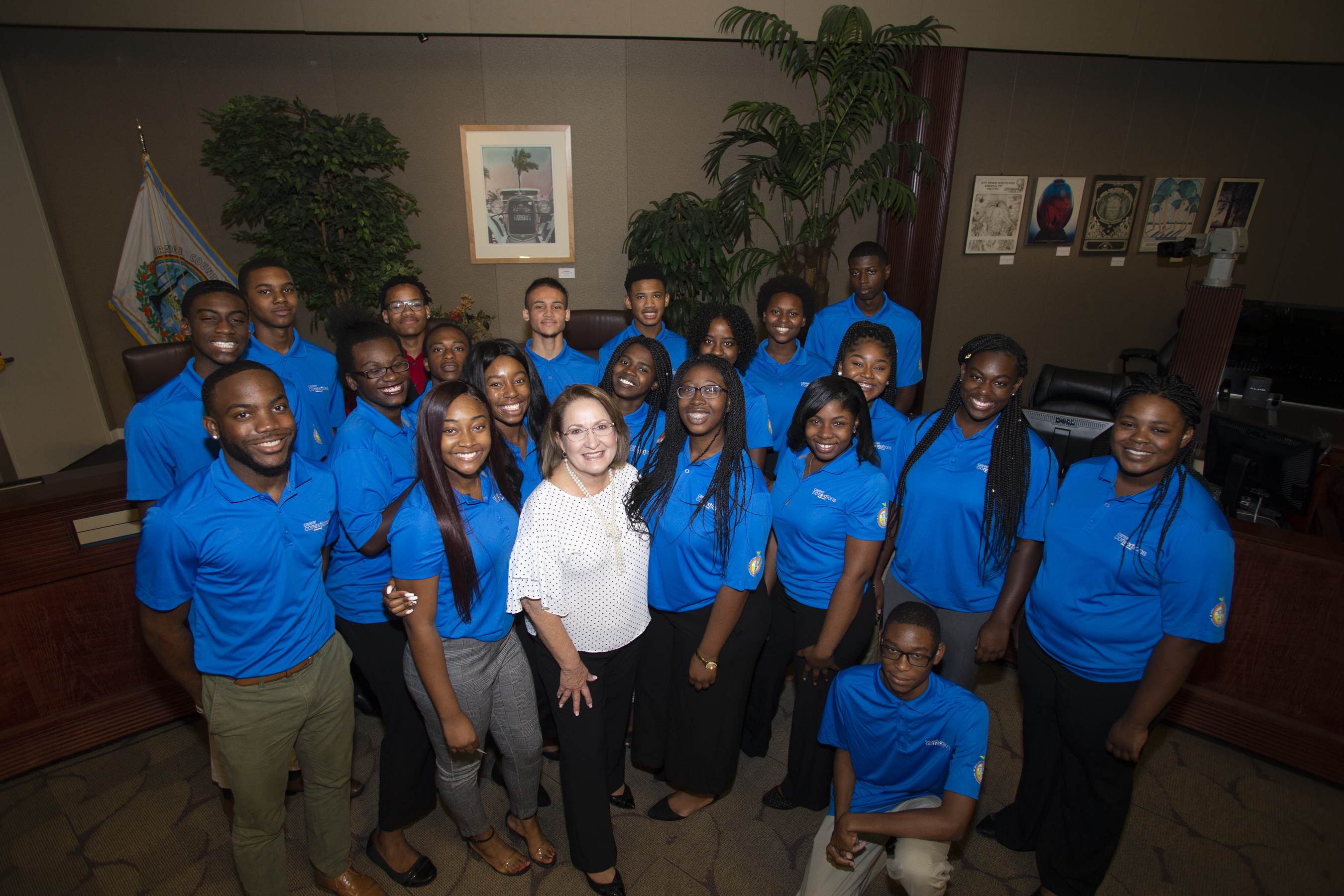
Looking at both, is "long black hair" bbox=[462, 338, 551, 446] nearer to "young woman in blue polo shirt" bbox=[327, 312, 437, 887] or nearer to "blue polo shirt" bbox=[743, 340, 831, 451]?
"young woman in blue polo shirt" bbox=[327, 312, 437, 887]

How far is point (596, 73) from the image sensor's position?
Answer: 5582 millimetres

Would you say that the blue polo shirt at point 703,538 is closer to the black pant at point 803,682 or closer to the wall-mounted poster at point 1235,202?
the black pant at point 803,682

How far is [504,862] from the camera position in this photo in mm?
2320

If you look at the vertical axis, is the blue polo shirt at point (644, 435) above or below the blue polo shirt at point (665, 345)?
below

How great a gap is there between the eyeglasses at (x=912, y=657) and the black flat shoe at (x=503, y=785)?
1.56 meters

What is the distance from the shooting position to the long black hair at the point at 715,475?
2.00 m

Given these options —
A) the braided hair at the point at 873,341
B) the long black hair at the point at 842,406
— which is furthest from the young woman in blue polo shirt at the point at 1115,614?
the braided hair at the point at 873,341

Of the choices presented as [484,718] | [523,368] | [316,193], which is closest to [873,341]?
[523,368]

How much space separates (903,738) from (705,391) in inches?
49.5

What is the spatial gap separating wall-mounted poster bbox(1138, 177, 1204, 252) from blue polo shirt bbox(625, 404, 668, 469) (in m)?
6.67

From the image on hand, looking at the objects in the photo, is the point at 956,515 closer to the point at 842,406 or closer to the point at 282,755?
the point at 842,406

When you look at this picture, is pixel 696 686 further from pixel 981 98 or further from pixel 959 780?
pixel 981 98

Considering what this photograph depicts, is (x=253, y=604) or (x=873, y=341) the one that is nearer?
(x=253, y=604)

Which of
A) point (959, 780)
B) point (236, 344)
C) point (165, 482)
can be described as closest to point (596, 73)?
point (236, 344)
